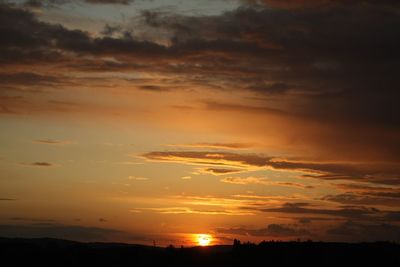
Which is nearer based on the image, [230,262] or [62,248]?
[230,262]

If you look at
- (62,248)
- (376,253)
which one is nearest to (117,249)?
(62,248)

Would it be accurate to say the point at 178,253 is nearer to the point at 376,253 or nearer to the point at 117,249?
the point at 117,249

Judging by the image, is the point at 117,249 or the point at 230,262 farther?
the point at 117,249

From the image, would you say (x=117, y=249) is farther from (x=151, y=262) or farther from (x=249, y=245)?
(x=249, y=245)

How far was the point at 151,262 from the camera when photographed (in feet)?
168

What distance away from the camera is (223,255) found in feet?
174

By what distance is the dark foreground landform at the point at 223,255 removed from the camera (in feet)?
167

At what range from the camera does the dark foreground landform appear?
50781 mm

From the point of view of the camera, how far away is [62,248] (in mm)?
54906

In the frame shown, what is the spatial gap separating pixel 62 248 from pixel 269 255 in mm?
15812

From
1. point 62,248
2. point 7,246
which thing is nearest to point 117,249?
point 62,248

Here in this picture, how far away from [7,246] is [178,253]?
44.5 feet

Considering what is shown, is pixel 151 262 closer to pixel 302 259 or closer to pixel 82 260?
pixel 82 260

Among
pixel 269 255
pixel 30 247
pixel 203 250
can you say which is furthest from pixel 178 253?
pixel 30 247
